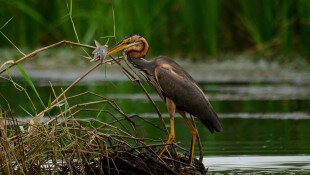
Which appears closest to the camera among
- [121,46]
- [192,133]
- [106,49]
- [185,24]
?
[106,49]

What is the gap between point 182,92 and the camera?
8.06 m

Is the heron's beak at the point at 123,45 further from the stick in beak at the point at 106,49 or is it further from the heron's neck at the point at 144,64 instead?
the heron's neck at the point at 144,64

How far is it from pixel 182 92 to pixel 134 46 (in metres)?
0.49

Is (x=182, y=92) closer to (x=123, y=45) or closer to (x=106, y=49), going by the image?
(x=123, y=45)

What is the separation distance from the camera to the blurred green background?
15906mm

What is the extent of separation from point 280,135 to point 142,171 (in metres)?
3.41

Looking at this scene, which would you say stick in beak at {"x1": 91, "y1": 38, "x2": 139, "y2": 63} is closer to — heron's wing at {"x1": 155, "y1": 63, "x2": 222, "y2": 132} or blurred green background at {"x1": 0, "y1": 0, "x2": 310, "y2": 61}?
heron's wing at {"x1": 155, "y1": 63, "x2": 222, "y2": 132}

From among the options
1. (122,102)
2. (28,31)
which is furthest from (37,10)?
(122,102)

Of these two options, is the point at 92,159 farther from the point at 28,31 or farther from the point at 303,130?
the point at 28,31

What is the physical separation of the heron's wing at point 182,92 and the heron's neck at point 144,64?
0.04 m

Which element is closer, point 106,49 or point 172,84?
point 106,49

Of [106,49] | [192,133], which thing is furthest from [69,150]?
[192,133]

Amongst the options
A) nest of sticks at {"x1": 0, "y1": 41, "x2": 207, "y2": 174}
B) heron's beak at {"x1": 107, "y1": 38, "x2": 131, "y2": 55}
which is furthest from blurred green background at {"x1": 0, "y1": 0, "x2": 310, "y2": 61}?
nest of sticks at {"x1": 0, "y1": 41, "x2": 207, "y2": 174}

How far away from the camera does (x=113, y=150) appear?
7.65 meters
